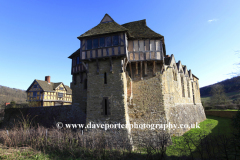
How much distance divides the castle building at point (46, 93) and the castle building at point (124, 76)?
62.9 feet

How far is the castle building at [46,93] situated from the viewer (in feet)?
87.7

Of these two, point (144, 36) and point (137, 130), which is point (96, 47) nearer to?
point (144, 36)

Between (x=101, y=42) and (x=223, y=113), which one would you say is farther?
(x=223, y=113)

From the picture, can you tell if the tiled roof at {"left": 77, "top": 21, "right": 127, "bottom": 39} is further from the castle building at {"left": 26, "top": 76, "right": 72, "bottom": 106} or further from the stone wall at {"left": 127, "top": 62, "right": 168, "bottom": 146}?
the castle building at {"left": 26, "top": 76, "right": 72, "bottom": 106}

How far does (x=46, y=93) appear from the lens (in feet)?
88.7

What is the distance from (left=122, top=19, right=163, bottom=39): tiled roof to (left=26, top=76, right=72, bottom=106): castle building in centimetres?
2081

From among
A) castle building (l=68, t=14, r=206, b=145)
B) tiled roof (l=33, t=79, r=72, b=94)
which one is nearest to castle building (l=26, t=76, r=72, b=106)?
tiled roof (l=33, t=79, r=72, b=94)

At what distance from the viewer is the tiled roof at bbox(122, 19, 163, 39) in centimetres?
1194

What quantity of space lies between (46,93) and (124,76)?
21.5 m

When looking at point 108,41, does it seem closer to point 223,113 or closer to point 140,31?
point 140,31

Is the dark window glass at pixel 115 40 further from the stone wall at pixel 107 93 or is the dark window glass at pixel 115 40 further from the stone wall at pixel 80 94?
the stone wall at pixel 80 94

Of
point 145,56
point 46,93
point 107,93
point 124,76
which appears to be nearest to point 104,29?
point 145,56

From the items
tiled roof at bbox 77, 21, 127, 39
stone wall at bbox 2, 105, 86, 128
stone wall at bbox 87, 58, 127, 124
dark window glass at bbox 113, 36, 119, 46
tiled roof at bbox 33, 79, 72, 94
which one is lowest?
stone wall at bbox 2, 105, 86, 128

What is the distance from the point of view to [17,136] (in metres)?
9.48
